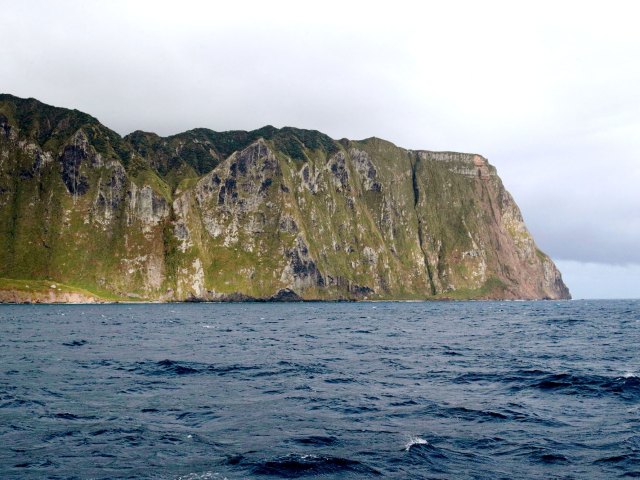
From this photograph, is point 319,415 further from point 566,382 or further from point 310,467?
point 566,382

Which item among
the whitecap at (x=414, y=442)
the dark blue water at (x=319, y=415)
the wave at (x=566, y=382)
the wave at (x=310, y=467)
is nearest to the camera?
the wave at (x=310, y=467)

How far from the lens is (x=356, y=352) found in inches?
2491

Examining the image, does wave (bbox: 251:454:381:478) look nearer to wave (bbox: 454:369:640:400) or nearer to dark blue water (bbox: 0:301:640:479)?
dark blue water (bbox: 0:301:640:479)

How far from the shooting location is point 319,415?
31.5 metres

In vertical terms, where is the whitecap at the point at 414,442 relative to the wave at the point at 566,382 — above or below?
below

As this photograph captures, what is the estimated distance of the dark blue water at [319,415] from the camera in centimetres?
2255

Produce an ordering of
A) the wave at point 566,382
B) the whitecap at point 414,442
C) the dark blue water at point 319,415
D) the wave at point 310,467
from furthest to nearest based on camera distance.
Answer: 1. the wave at point 566,382
2. the whitecap at point 414,442
3. the dark blue water at point 319,415
4. the wave at point 310,467

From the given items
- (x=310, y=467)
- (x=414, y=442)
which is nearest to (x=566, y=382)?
(x=414, y=442)

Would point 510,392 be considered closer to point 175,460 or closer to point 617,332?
point 175,460

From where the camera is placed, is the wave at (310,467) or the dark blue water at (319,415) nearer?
the wave at (310,467)

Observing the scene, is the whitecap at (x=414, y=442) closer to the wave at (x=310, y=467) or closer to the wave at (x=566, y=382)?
the wave at (x=310, y=467)

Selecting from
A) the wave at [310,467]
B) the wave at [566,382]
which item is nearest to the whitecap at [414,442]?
the wave at [310,467]

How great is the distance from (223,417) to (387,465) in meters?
11.6

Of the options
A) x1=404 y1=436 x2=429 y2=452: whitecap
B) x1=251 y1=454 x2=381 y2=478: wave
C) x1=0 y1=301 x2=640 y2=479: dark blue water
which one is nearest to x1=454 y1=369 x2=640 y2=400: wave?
x1=0 y1=301 x2=640 y2=479: dark blue water
